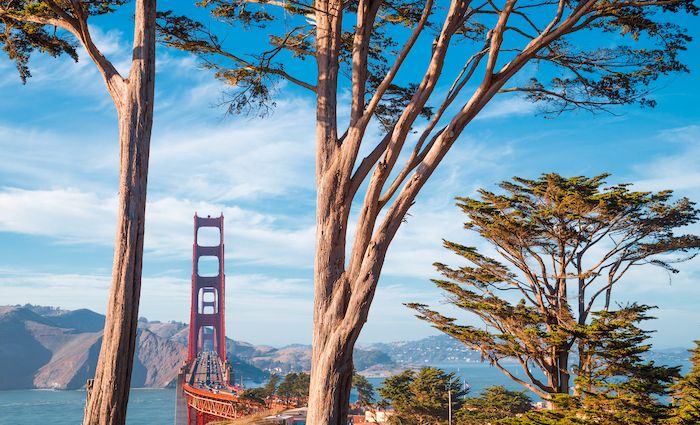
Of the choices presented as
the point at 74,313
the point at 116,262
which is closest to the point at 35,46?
the point at 116,262

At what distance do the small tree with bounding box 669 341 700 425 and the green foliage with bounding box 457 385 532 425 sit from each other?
289 inches

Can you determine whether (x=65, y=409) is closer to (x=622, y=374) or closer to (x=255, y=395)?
(x=255, y=395)

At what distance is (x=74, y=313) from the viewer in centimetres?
14062

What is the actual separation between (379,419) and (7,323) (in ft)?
330

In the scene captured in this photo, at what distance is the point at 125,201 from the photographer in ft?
9.23

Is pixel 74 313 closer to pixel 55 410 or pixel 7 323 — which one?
pixel 7 323

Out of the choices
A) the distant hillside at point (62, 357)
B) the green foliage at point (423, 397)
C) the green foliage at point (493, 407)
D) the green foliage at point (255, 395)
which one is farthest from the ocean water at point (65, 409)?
the green foliage at point (493, 407)

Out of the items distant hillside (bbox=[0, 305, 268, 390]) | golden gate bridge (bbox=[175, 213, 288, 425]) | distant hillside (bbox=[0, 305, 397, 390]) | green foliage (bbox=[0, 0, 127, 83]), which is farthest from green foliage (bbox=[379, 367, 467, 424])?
distant hillside (bbox=[0, 305, 268, 390])

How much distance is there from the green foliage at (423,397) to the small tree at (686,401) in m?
A: 9.81

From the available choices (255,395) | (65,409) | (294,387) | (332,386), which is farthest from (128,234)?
(65,409)

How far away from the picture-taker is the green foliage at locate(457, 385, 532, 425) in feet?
50.7

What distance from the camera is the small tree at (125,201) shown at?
2670 millimetres

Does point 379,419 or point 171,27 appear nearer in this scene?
point 171,27

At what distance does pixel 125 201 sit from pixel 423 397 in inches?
636
